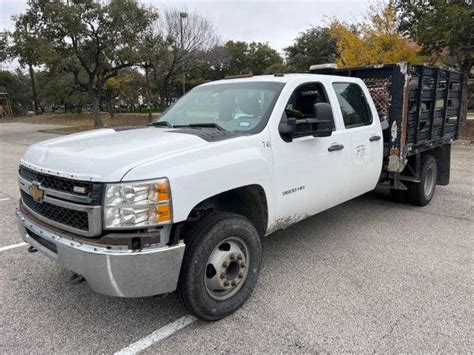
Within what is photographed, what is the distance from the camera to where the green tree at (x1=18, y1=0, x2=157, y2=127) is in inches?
744

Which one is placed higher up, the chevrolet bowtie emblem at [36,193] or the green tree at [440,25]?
the green tree at [440,25]

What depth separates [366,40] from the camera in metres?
15.3

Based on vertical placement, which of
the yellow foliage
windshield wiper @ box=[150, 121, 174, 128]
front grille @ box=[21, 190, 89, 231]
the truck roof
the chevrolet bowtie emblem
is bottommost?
front grille @ box=[21, 190, 89, 231]

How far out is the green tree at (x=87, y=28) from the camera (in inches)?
744

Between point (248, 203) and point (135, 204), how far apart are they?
1.17 meters

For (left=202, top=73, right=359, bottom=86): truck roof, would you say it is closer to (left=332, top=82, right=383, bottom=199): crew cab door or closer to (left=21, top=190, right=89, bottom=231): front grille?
(left=332, top=82, right=383, bottom=199): crew cab door

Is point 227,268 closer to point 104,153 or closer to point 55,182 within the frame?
point 104,153

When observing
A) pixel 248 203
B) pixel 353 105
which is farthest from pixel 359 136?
pixel 248 203

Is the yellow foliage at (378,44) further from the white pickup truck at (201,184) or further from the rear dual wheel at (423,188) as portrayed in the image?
the white pickup truck at (201,184)

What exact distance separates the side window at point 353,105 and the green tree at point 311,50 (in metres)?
26.7

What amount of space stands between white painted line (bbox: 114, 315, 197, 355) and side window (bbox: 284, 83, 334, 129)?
6.77ft

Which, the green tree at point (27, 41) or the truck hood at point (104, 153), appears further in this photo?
the green tree at point (27, 41)

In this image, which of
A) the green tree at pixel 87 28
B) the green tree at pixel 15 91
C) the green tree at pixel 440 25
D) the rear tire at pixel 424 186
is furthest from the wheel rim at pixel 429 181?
the green tree at pixel 15 91

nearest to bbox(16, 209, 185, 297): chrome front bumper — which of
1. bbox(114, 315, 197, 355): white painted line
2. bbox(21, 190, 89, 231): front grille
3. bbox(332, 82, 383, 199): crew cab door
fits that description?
bbox(21, 190, 89, 231): front grille
